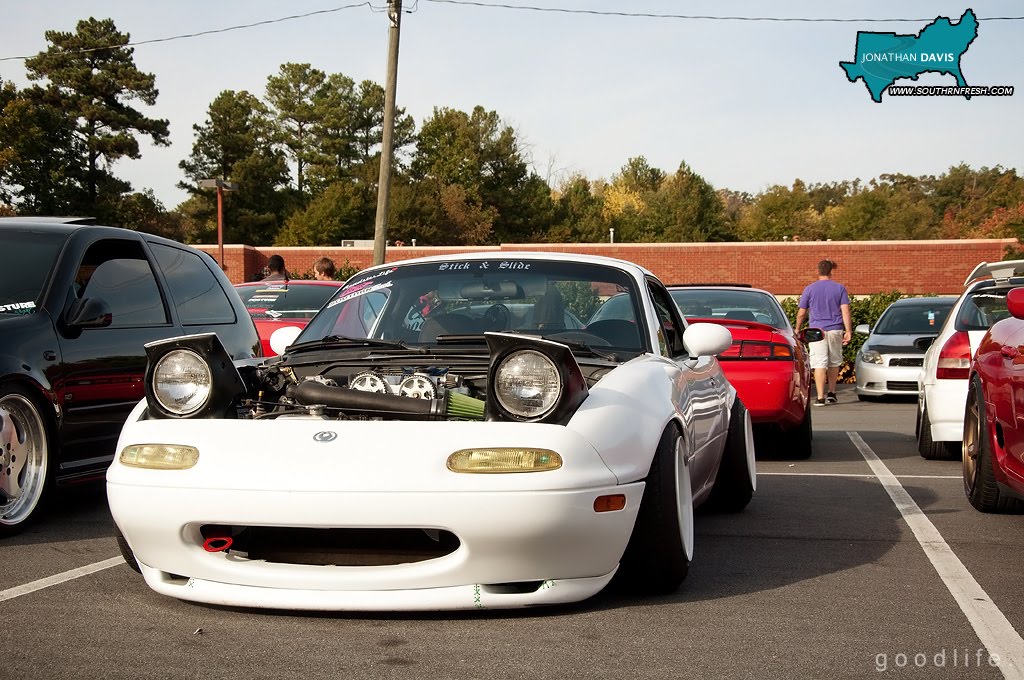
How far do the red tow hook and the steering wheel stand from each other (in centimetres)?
180

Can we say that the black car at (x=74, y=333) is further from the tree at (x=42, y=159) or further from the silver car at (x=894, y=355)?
the tree at (x=42, y=159)

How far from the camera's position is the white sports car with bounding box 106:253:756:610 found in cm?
384

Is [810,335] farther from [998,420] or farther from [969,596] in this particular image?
[969,596]

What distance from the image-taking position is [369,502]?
3.80 m

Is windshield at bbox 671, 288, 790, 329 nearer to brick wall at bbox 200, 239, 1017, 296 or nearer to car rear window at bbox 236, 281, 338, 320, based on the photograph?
car rear window at bbox 236, 281, 338, 320

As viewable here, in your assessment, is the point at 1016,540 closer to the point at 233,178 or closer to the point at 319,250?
the point at 319,250

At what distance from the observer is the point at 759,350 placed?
9.27 m

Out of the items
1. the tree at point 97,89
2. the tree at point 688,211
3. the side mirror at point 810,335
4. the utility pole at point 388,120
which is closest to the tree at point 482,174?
the tree at point 688,211

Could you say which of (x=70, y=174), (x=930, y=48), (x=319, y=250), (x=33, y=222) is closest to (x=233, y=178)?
(x=70, y=174)

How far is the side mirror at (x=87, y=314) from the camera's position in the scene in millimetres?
6559

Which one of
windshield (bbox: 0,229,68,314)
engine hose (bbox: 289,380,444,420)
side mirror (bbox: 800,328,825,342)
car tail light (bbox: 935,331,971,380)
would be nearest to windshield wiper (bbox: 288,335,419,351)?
engine hose (bbox: 289,380,444,420)

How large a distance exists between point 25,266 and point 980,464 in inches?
209

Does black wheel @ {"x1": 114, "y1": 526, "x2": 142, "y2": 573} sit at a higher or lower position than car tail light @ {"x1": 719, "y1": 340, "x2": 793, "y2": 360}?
lower

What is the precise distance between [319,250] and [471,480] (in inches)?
1957
